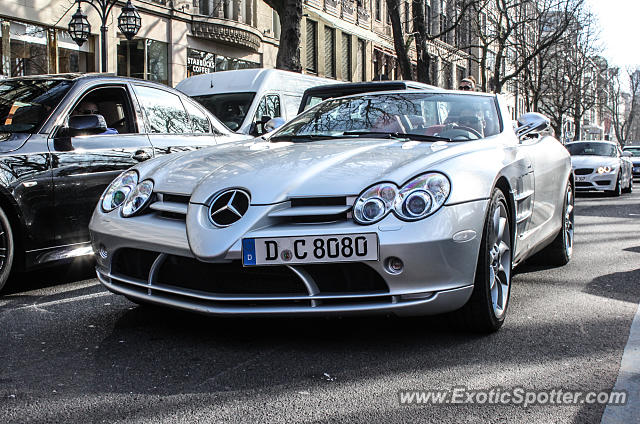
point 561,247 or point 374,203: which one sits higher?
point 374,203

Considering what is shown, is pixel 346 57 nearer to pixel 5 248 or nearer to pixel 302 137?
pixel 302 137

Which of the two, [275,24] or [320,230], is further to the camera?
[275,24]

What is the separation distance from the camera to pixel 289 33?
1594 cm

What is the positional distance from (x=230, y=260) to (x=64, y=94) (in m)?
2.90

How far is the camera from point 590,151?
18406mm

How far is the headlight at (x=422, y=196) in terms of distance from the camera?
339cm

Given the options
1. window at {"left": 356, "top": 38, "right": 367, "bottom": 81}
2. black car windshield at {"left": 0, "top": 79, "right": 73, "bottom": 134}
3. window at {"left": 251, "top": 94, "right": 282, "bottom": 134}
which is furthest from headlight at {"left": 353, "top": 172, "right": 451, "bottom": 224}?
window at {"left": 356, "top": 38, "right": 367, "bottom": 81}

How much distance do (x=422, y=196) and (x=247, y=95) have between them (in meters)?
8.76

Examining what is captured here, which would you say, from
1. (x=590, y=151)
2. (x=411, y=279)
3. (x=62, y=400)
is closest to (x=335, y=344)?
(x=411, y=279)

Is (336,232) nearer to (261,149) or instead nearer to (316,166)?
(316,166)

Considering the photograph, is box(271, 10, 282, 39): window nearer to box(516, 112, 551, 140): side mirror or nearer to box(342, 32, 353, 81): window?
box(342, 32, 353, 81): window

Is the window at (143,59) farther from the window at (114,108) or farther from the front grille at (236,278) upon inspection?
the front grille at (236,278)

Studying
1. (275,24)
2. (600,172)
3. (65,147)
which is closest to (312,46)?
(275,24)

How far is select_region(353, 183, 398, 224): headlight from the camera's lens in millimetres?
3377
